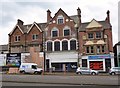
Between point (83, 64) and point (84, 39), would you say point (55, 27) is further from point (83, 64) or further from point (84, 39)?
point (83, 64)

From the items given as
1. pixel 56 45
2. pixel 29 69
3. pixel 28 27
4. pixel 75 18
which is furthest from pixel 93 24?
pixel 29 69

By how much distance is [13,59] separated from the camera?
160 ft

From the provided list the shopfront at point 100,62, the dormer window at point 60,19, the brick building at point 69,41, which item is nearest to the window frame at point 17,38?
the brick building at point 69,41

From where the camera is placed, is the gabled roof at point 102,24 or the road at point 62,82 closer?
the road at point 62,82

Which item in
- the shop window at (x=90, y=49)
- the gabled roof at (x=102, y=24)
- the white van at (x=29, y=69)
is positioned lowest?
the white van at (x=29, y=69)

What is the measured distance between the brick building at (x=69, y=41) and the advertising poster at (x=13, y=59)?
1574 millimetres

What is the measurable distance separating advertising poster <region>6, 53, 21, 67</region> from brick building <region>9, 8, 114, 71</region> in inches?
62.0

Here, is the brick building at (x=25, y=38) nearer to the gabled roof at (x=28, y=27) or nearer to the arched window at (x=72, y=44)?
the gabled roof at (x=28, y=27)

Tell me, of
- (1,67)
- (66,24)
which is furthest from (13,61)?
(66,24)

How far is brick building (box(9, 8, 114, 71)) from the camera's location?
145 ft

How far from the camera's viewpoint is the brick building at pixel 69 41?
44.1 m

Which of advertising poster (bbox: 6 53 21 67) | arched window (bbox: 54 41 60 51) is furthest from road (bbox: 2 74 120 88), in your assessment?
advertising poster (bbox: 6 53 21 67)

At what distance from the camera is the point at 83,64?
44781mm

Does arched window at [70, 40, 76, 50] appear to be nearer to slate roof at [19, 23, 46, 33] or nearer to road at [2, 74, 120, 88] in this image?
slate roof at [19, 23, 46, 33]
